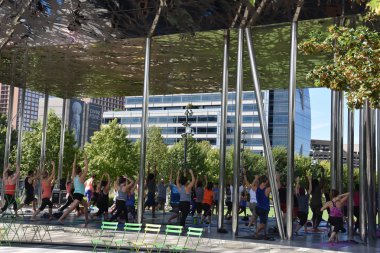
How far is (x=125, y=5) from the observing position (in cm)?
1658

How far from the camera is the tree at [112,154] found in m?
60.3

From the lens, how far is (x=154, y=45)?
1961 centimetres

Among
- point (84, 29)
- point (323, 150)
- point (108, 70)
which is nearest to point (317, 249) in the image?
point (84, 29)

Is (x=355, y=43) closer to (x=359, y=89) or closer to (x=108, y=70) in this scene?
(x=359, y=89)

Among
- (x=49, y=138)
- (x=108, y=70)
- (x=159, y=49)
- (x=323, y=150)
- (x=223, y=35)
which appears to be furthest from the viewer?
(x=323, y=150)

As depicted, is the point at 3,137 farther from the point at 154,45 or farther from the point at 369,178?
the point at 369,178

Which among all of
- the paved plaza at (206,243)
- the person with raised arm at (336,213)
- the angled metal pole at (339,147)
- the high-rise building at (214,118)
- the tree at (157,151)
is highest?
the high-rise building at (214,118)

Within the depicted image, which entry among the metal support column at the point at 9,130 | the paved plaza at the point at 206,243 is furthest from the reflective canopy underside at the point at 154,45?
the paved plaza at the point at 206,243

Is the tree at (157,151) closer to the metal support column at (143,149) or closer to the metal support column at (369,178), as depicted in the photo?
the metal support column at (143,149)

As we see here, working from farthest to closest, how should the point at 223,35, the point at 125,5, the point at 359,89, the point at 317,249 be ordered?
the point at 223,35
the point at 125,5
the point at 317,249
the point at 359,89

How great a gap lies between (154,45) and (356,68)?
11.8 m

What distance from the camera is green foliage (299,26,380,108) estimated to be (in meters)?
8.40

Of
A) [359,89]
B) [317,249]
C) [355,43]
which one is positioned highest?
[355,43]

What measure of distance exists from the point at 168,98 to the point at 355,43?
449 ft
